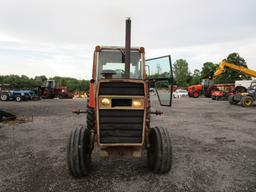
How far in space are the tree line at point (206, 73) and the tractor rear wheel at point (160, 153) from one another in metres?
50.1

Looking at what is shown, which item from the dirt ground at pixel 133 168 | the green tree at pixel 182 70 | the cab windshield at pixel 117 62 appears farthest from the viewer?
the green tree at pixel 182 70

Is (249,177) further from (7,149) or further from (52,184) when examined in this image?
(7,149)

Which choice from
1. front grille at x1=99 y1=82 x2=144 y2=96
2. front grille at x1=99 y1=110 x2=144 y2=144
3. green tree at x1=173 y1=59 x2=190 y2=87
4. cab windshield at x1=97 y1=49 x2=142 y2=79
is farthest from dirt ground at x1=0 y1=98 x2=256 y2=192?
green tree at x1=173 y1=59 x2=190 y2=87

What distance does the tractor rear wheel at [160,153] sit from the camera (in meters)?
3.96

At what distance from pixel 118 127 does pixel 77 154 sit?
811 millimetres

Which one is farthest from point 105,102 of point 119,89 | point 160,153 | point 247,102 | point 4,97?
point 4,97

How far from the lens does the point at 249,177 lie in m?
4.10

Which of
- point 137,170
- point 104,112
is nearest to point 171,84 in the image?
point 104,112

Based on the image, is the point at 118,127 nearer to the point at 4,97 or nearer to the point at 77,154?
the point at 77,154

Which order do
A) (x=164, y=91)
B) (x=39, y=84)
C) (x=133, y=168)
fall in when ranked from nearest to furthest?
(x=133, y=168) → (x=164, y=91) → (x=39, y=84)

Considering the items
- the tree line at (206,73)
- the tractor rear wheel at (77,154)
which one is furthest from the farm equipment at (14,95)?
the tree line at (206,73)

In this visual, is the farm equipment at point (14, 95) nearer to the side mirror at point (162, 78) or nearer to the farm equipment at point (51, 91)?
the farm equipment at point (51, 91)

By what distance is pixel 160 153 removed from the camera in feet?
13.0

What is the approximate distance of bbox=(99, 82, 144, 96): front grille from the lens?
3.82 m
